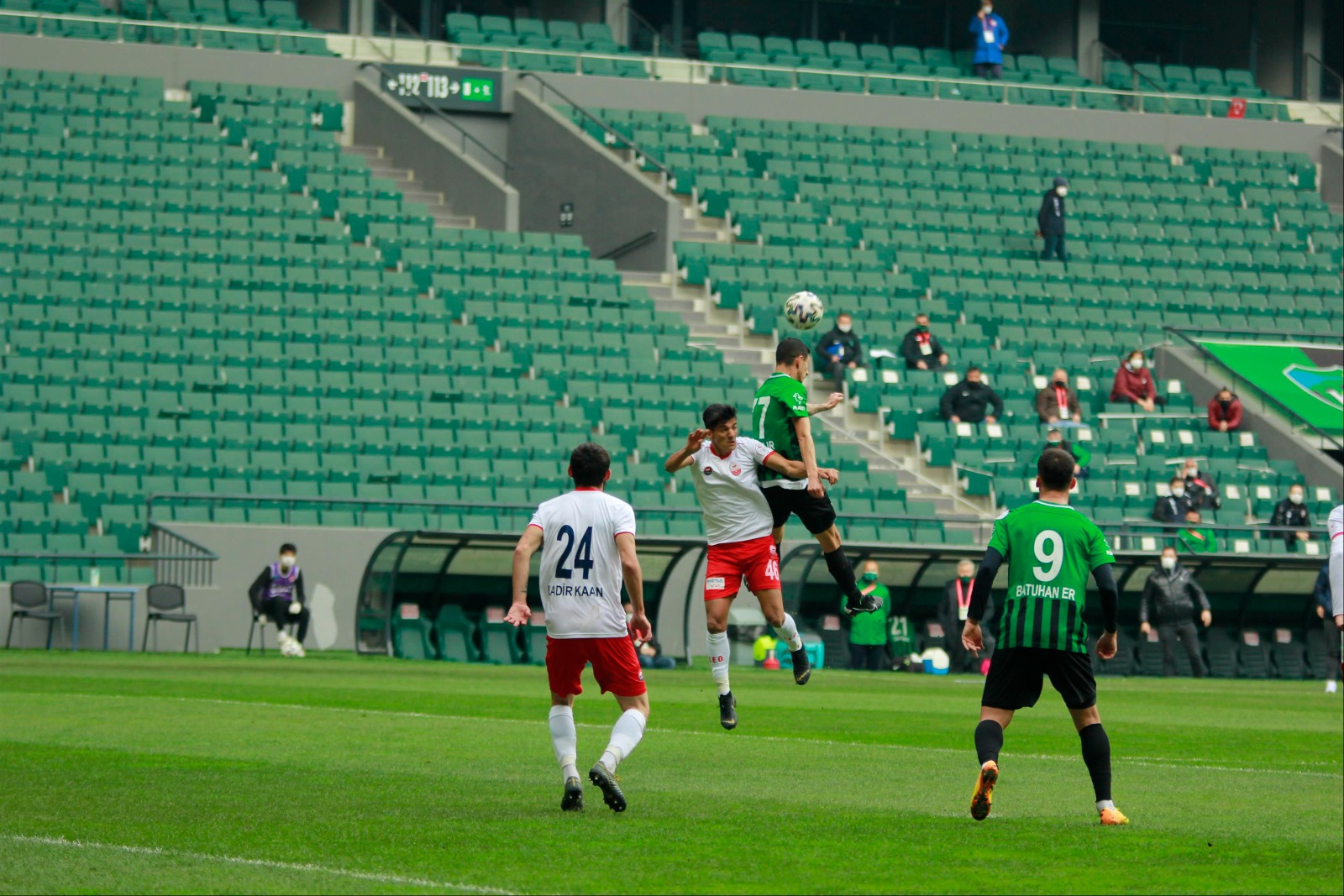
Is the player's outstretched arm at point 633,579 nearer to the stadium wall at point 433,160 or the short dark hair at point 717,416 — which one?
the short dark hair at point 717,416

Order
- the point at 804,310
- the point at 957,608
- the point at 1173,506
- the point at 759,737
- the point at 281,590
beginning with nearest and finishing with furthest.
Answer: the point at 804,310 < the point at 759,737 < the point at 281,590 < the point at 957,608 < the point at 1173,506

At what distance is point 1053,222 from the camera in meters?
40.1

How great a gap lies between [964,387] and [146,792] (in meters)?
23.7

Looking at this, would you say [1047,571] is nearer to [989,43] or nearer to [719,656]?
[719,656]

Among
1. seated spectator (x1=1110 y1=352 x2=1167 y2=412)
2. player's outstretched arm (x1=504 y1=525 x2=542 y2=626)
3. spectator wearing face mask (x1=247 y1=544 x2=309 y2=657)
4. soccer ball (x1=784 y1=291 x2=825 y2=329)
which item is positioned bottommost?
spectator wearing face mask (x1=247 y1=544 x2=309 y2=657)

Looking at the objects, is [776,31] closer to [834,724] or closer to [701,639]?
[701,639]

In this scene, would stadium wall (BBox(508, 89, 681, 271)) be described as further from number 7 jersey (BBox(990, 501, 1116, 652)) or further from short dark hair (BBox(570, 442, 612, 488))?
number 7 jersey (BBox(990, 501, 1116, 652))

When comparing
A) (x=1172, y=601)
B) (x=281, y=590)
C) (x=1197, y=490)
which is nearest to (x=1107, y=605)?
(x=281, y=590)

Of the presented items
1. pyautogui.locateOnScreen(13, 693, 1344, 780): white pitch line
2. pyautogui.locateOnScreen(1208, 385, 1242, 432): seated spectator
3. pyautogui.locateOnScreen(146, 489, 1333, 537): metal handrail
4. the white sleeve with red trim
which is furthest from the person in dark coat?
the white sleeve with red trim

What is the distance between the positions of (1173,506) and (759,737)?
54.8 ft

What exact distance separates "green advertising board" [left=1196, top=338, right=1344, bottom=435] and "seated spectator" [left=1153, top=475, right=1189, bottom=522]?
593 centimetres

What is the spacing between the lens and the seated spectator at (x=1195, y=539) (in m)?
28.6

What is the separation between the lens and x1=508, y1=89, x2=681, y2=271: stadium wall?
38.1 metres

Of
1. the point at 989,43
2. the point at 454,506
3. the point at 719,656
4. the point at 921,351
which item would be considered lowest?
the point at 719,656
